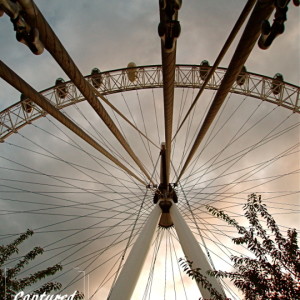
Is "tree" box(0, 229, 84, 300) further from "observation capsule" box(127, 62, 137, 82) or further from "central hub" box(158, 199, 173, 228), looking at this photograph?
"observation capsule" box(127, 62, 137, 82)

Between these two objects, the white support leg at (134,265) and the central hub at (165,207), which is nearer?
the white support leg at (134,265)

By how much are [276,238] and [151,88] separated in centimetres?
1687

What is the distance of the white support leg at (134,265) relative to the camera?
11875 mm

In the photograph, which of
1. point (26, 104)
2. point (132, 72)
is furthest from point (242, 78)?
point (26, 104)

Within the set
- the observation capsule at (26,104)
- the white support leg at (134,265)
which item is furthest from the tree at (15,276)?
the observation capsule at (26,104)

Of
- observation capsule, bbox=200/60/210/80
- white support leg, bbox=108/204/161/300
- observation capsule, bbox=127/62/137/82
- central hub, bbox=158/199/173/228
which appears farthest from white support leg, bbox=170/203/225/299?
observation capsule, bbox=200/60/210/80

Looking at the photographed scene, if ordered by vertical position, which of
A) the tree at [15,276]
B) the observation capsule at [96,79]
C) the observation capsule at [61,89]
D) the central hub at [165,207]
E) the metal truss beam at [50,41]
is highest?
the observation capsule at [96,79]

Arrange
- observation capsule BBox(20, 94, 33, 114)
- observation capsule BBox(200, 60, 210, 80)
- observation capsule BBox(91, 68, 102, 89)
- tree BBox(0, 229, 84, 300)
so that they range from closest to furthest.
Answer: tree BBox(0, 229, 84, 300) → observation capsule BBox(20, 94, 33, 114) → observation capsule BBox(200, 60, 210, 80) → observation capsule BBox(91, 68, 102, 89)

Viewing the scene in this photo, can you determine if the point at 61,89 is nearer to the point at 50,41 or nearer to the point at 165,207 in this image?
the point at 165,207

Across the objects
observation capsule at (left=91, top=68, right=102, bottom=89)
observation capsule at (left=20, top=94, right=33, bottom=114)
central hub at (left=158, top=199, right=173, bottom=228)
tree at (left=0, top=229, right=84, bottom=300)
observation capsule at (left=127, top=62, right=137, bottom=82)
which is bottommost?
tree at (left=0, top=229, right=84, bottom=300)

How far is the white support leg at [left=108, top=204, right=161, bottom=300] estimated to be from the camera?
39.0ft

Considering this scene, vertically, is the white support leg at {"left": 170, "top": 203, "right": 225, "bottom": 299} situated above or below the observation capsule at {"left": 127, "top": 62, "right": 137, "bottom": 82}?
below

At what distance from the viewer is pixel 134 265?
13320 mm

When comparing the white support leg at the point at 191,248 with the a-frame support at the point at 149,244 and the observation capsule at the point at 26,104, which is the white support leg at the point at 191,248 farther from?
the observation capsule at the point at 26,104
